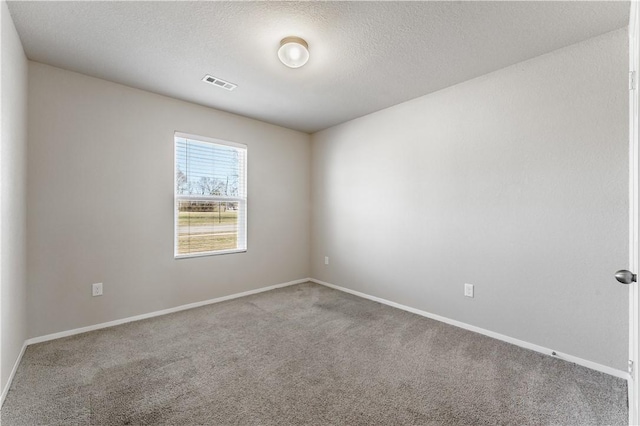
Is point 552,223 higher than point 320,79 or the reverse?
the reverse

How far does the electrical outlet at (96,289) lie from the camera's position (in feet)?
9.00

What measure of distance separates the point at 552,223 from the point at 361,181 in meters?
2.11

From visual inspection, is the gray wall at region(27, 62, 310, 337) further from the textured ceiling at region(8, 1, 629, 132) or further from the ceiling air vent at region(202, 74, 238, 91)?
the textured ceiling at region(8, 1, 629, 132)

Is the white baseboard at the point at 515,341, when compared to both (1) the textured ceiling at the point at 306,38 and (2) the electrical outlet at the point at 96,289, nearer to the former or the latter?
(1) the textured ceiling at the point at 306,38

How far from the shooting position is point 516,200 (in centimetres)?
249

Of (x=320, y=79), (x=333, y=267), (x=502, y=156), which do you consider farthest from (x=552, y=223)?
(x=333, y=267)

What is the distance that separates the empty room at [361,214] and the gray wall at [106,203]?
19 mm

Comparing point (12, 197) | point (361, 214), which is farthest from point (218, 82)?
point (361, 214)

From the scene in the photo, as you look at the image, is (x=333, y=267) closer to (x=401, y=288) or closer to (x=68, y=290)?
(x=401, y=288)

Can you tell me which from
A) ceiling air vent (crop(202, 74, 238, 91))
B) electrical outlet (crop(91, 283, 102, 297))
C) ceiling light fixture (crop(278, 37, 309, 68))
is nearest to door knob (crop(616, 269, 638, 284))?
ceiling light fixture (crop(278, 37, 309, 68))

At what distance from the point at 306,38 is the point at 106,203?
248 cm

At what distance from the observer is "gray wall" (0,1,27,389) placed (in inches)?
70.3

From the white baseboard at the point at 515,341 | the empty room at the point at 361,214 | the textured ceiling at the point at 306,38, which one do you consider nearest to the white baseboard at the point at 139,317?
the empty room at the point at 361,214

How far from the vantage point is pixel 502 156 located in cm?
257
